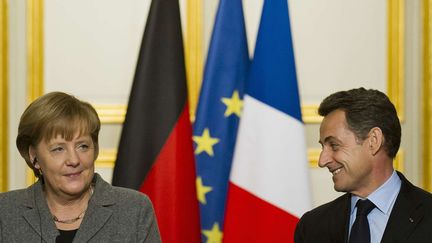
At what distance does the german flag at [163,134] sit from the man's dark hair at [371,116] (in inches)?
45.1

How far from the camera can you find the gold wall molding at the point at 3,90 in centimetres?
391

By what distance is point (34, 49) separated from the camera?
3.92 meters

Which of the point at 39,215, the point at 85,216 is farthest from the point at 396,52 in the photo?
the point at 39,215

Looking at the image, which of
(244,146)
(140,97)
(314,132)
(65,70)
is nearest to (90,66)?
(65,70)

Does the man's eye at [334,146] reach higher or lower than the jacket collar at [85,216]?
higher

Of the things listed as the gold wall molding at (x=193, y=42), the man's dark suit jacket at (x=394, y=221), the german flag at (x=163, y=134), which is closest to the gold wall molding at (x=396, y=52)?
the gold wall molding at (x=193, y=42)

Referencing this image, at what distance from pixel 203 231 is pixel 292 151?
0.60 meters

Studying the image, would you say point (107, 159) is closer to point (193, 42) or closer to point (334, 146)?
point (193, 42)

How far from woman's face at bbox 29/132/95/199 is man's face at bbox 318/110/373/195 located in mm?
814

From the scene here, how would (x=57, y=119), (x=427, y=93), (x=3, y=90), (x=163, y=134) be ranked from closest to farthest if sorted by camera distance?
(x=57, y=119), (x=163, y=134), (x=3, y=90), (x=427, y=93)

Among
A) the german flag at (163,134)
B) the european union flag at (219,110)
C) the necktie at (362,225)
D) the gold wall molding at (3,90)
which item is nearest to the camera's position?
the necktie at (362,225)

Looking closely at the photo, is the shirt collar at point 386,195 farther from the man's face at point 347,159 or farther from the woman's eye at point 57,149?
the woman's eye at point 57,149

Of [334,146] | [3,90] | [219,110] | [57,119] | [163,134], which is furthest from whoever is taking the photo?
[3,90]

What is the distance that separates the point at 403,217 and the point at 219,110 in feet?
4.65
